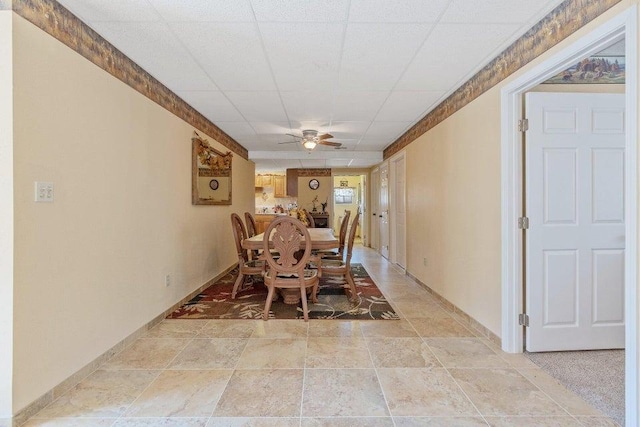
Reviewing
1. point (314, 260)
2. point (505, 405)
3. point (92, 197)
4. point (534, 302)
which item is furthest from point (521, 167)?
point (92, 197)

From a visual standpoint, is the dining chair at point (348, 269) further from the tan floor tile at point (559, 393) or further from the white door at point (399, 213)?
the tan floor tile at point (559, 393)

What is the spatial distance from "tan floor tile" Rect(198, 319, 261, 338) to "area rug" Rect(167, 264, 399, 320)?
0.13 m

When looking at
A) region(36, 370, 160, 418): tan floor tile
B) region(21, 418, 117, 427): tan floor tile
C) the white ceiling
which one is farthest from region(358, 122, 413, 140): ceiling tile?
region(21, 418, 117, 427): tan floor tile

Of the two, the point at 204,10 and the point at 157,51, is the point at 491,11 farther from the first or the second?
the point at 157,51

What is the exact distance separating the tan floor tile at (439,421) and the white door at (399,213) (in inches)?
139

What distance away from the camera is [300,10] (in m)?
1.87

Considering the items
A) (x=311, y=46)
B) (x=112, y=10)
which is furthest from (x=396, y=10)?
(x=112, y=10)

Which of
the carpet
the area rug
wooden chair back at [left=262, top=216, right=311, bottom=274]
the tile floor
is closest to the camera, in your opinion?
the tile floor

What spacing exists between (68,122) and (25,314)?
42.3 inches

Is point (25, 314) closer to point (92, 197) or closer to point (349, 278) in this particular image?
point (92, 197)

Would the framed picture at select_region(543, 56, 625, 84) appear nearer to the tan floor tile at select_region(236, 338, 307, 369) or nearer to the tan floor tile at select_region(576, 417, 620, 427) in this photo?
the tan floor tile at select_region(576, 417, 620, 427)

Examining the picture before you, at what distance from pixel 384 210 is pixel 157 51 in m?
5.15

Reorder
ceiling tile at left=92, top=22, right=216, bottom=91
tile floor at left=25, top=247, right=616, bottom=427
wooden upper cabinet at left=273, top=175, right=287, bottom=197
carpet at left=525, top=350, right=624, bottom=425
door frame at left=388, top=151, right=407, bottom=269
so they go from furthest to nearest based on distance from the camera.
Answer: wooden upper cabinet at left=273, top=175, right=287, bottom=197 → door frame at left=388, top=151, right=407, bottom=269 → ceiling tile at left=92, top=22, right=216, bottom=91 → carpet at left=525, top=350, right=624, bottom=425 → tile floor at left=25, top=247, right=616, bottom=427

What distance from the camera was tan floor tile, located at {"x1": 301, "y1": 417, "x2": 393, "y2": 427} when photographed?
5.20 feet
